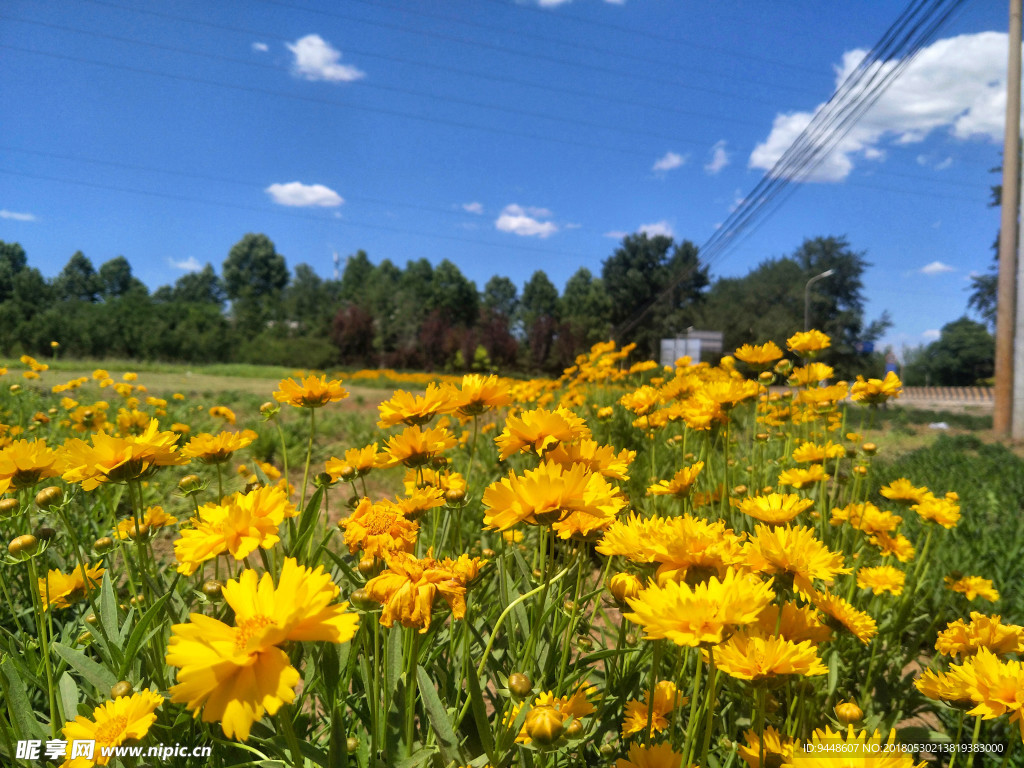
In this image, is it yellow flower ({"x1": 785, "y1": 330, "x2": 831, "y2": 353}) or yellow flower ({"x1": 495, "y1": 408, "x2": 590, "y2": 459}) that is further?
yellow flower ({"x1": 785, "y1": 330, "x2": 831, "y2": 353})

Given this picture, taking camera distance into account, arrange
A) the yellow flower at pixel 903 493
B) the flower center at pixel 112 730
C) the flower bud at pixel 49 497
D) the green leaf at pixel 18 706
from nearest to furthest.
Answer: the flower center at pixel 112 730 < the green leaf at pixel 18 706 < the flower bud at pixel 49 497 < the yellow flower at pixel 903 493

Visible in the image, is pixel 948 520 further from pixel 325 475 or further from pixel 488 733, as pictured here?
pixel 325 475

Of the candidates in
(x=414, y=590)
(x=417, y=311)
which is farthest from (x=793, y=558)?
(x=417, y=311)

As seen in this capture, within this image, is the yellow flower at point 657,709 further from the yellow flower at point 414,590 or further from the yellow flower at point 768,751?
the yellow flower at point 414,590

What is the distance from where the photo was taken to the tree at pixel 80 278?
127 ft

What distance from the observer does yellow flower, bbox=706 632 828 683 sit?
1.90 feet

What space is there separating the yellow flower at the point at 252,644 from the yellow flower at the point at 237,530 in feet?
0.58

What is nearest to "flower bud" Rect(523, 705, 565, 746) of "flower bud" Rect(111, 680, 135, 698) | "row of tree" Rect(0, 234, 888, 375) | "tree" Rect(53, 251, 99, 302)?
"flower bud" Rect(111, 680, 135, 698)

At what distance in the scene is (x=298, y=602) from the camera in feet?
1.53

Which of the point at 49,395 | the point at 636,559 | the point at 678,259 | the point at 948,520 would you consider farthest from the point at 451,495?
the point at 678,259

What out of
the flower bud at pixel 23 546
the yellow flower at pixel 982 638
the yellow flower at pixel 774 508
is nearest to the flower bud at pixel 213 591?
the flower bud at pixel 23 546

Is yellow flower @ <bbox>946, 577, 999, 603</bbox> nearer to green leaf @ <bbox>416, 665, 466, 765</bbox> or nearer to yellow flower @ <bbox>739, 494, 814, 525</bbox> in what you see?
yellow flower @ <bbox>739, 494, 814, 525</bbox>

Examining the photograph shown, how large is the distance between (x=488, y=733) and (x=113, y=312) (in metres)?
24.8

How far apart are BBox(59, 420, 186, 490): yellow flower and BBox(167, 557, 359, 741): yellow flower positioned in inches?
17.4
